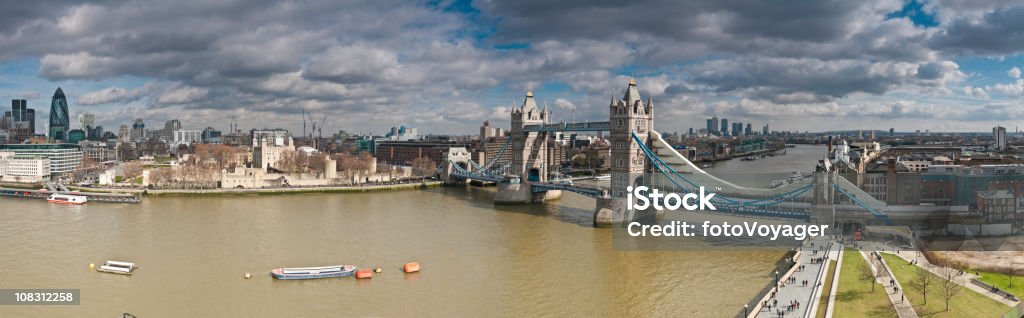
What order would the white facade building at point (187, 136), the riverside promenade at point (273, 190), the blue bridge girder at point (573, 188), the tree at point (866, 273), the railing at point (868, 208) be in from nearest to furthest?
the tree at point (866, 273)
the railing at point (868, 208)
the blue bridge girder at point (573, 188)
the riverside promenade at point (273, 190)
the white facade building at point (187, 136)

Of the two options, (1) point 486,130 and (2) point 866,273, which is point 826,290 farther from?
(1) point 486,130

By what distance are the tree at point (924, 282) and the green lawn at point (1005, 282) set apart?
1.66 meters

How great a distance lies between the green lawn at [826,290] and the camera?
611 inches

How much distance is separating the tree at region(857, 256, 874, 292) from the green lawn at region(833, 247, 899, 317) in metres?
0.05

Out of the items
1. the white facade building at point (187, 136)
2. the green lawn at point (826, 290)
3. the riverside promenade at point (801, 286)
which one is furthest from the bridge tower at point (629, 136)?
the white facade building at point (187, 136)

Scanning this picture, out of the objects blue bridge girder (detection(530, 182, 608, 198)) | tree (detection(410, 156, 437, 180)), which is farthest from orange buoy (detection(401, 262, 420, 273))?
tree (detection(410, 156, 437, 180))

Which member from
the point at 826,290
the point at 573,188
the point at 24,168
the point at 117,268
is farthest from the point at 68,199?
the point at 826,290

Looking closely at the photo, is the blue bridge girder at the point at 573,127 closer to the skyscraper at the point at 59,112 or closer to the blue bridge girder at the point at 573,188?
the blue bridge girder at the point at 573,188

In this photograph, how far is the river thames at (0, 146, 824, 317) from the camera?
17.7 m

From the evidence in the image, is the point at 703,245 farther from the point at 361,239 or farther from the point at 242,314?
the point at 242,314

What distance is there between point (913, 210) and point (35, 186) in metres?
61.1

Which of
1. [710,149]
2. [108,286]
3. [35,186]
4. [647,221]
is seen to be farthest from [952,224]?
[710,149]

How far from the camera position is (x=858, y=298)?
1625 cm

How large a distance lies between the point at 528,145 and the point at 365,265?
77.4 ft
